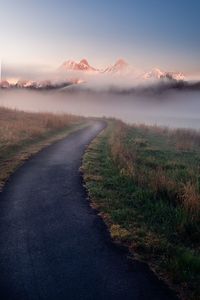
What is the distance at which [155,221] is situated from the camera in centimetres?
1046

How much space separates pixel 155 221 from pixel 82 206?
234cm

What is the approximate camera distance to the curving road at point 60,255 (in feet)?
22.0

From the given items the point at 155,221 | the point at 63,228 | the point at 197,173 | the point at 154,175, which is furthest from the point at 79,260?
the point at 197,173

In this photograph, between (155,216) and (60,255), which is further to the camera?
(155,216)

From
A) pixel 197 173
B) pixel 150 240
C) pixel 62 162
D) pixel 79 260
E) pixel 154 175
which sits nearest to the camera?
pixel 79 260

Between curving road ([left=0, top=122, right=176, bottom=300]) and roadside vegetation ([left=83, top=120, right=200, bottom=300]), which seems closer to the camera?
curving road ([left=0, top=122, right=176, bottom=300])

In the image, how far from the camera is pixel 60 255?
26.7 ft

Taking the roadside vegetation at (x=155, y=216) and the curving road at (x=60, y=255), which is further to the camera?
the roadside vegetation at (x=155, y=216)

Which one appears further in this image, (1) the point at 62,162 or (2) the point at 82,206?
(1) the point at 62,162

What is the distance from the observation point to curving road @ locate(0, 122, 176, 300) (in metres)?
6.72

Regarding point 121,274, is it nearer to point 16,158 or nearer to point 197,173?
point 197,173

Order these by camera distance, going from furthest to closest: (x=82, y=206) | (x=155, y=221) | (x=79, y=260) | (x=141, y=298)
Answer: (x=82, y=206), (x=155, y=221), (x=79, y=260), (x=141, y=298)

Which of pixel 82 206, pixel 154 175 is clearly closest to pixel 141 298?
pixel 82 206

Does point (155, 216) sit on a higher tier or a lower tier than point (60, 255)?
higher
